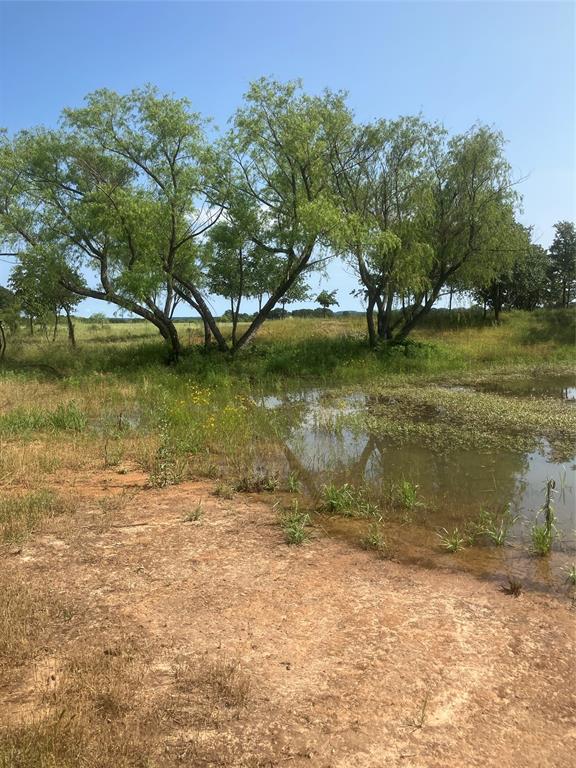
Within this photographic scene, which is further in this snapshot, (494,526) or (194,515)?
(194,515)

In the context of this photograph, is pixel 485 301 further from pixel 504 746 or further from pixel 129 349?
pixel 504 746

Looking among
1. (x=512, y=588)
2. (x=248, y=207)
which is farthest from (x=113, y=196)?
(x=512, y=588)

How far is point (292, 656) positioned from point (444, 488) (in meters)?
4.54

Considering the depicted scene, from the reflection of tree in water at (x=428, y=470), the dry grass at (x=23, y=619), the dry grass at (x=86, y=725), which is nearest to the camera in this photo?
the dry grass at (x=86, y=725)

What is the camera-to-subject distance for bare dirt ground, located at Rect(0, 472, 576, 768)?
2.92 metres

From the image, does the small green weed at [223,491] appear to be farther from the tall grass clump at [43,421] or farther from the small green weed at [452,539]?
the tall grass clump at [43,421]

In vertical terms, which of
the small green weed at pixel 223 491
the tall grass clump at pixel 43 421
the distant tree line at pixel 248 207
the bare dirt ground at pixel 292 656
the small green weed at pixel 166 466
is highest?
the distant tree line at pixel 248 207

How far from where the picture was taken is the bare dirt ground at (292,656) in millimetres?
2922

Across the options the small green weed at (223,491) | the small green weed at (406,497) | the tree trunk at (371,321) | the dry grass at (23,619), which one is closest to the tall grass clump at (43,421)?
the small green weed at (223,491)

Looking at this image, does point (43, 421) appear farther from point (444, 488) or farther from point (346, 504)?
point (444, 488)

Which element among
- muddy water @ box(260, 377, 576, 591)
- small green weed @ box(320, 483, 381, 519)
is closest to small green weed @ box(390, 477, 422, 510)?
muddy water @ box(260, 377, 576, 591)

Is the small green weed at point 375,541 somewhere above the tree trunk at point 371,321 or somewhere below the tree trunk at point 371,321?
below

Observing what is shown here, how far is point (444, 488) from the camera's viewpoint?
7.66 meters

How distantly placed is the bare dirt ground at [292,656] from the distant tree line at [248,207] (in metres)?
16.5
